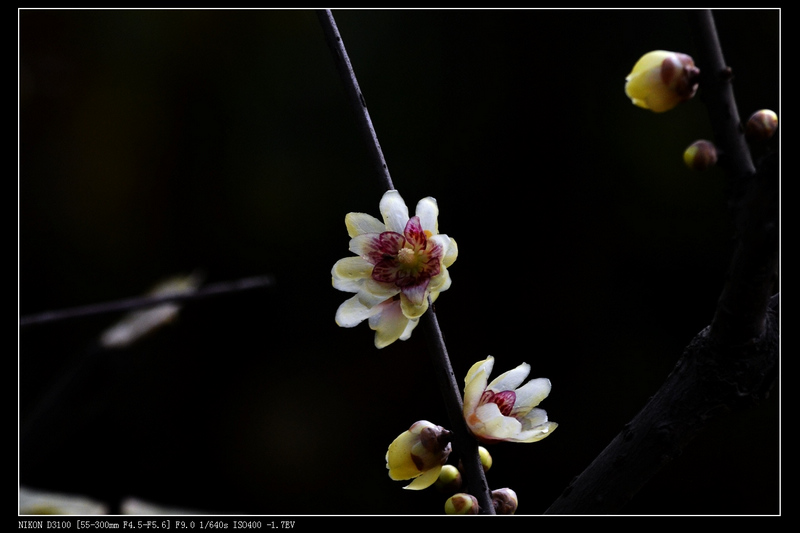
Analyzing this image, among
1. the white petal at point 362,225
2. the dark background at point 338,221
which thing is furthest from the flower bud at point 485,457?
the dark background at point 338,221

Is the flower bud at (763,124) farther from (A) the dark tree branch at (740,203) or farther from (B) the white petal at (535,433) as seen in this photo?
(B) the white petal at (535,433)

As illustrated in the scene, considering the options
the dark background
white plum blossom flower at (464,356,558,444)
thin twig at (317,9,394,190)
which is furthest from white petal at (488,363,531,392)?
the dark background

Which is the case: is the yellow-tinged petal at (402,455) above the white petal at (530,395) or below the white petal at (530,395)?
below

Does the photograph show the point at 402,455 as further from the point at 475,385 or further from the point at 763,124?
the point at 763,124

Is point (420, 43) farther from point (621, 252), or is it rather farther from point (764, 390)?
point (764, 390)

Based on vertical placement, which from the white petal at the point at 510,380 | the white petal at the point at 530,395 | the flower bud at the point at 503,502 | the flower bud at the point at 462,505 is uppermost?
the white petal at the point at 510,380

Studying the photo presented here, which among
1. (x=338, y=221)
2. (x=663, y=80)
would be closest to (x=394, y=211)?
(x=663, y=80)

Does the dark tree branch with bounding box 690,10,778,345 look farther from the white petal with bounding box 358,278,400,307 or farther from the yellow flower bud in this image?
the white petal with bounding box 358,278,400,307
